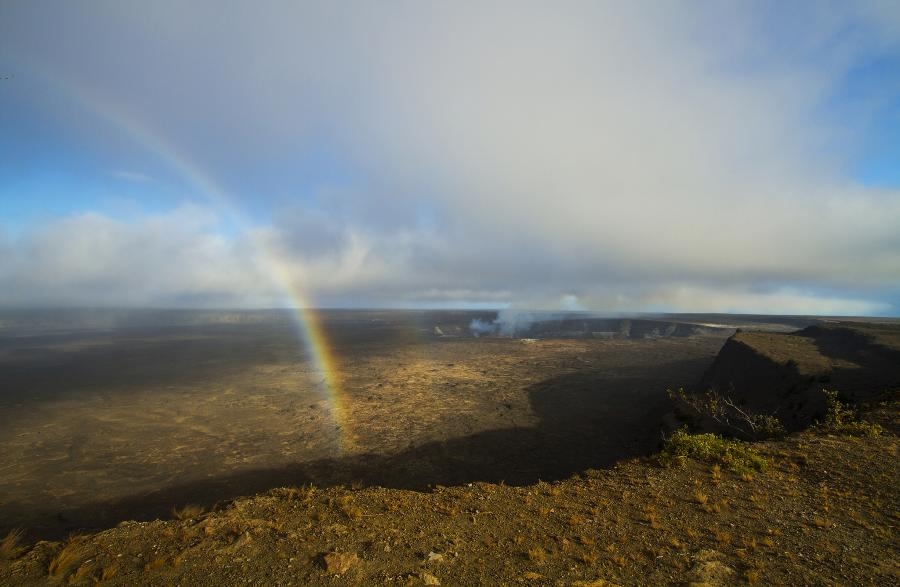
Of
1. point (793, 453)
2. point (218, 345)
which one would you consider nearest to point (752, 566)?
point (793, 453)

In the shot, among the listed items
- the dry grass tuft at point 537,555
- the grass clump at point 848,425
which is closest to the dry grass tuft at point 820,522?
the dry grass tuft at point 537,555

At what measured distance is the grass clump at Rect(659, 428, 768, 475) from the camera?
37.0ft

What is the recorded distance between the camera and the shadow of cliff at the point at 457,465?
16.3 m

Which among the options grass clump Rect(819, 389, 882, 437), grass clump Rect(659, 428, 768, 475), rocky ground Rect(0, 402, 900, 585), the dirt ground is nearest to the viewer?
rocky ground Rect(0, 402, 900, 585)

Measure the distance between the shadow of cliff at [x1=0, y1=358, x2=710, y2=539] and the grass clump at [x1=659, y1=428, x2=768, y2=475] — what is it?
22.3 ft

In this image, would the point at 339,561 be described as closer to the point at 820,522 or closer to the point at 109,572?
the point at 109,572

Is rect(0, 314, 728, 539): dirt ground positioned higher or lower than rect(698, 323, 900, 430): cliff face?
lower

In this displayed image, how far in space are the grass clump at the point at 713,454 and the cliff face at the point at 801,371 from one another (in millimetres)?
8545

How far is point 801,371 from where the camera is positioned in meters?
24.3

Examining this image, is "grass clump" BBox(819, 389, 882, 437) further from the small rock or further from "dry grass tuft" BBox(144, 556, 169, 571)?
"dry grass tuft" BBox(144, 556, 169, 571)

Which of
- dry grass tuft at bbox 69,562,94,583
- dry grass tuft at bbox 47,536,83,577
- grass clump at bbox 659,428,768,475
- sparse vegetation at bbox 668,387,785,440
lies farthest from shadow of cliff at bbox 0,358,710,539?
dry grass tuft at bbox 47,536,83,577

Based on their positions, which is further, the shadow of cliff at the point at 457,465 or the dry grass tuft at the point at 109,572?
the shadow of cliff at the point at 457,465

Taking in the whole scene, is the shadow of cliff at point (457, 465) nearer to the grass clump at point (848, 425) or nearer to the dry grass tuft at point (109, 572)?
the grass clump at point (848, 425)

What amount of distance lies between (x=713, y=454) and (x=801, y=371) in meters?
18.2
